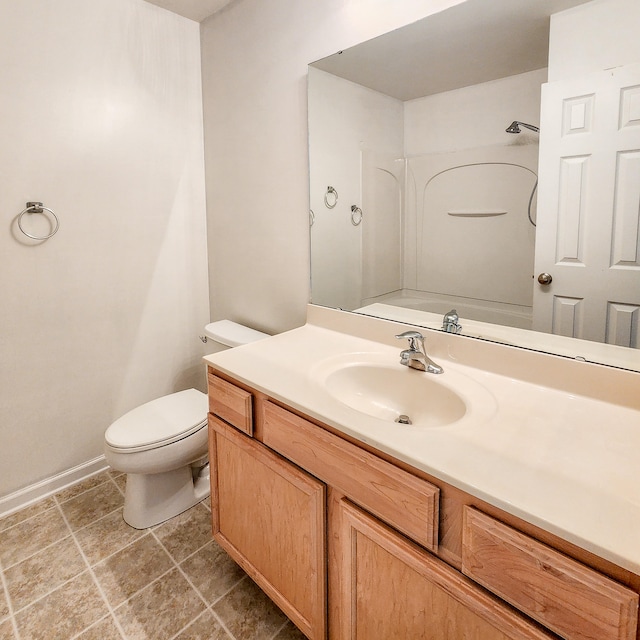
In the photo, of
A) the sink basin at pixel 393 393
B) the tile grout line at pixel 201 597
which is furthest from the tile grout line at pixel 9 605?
the sink basin at pixel 393 393

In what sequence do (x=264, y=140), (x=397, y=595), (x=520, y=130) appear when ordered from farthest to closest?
(x=264, y=140) < (x=520, y=130) < (x=397, y=595)

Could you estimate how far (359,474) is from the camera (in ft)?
3.00

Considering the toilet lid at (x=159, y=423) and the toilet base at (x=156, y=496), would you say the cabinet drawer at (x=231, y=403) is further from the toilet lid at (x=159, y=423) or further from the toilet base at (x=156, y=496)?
the toilet base at (x=156, y=496)

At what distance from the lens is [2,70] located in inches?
62.9

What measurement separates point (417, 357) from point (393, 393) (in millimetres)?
131

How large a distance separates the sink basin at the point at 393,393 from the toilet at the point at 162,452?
Result: 716 millimetres

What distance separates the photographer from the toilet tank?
187cm

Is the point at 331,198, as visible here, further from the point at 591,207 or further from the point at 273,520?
the point at 273,520

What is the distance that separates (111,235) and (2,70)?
706mm

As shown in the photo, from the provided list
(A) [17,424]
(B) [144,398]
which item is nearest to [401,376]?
(B) [144,398]

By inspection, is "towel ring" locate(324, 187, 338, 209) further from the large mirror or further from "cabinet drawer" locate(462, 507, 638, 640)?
"cabinet drawer" locate(462, 507, 638, 640)

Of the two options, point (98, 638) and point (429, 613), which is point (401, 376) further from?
point (98, 638)

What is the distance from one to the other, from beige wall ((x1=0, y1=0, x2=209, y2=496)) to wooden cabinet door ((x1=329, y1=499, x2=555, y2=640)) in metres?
1.52

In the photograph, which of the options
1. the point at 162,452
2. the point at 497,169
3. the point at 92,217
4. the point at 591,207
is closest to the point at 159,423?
the point at 162,452
